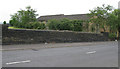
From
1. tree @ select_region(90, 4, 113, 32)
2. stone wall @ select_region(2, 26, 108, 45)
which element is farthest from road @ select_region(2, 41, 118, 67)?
tree @ select_region(90, 4, 113, 32)

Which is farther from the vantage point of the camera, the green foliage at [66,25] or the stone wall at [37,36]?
the green foliage at [66,25]

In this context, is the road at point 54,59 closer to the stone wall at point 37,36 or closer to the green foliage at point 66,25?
the stone wall at point 37,36

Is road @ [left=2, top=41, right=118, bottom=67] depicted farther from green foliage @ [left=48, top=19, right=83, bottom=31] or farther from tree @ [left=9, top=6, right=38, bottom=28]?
tree @ [left=9, top=6, right=38, bottom=28]

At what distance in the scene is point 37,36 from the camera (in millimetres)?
16047

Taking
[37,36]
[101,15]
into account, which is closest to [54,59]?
[37,36]

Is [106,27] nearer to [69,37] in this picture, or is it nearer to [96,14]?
[96,14]

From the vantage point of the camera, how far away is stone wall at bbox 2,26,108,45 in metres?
13.7

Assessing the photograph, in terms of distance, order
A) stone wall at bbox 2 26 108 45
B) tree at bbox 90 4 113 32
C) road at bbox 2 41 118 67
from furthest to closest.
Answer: tree at bbox 90 4 113 32
stone wall at bbox 2 26 108 45
road at bbox 2 41 118 67

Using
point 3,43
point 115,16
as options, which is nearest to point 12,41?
point 3,43

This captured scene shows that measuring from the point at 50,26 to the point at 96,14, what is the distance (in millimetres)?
11463

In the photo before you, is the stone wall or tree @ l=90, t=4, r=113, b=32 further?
tree @ l=90, t=4, r=113, b=32

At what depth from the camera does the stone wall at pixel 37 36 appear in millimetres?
13703

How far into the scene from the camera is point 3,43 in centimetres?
1329

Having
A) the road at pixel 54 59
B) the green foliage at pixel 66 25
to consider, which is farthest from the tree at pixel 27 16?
the road at pixel 54 59
